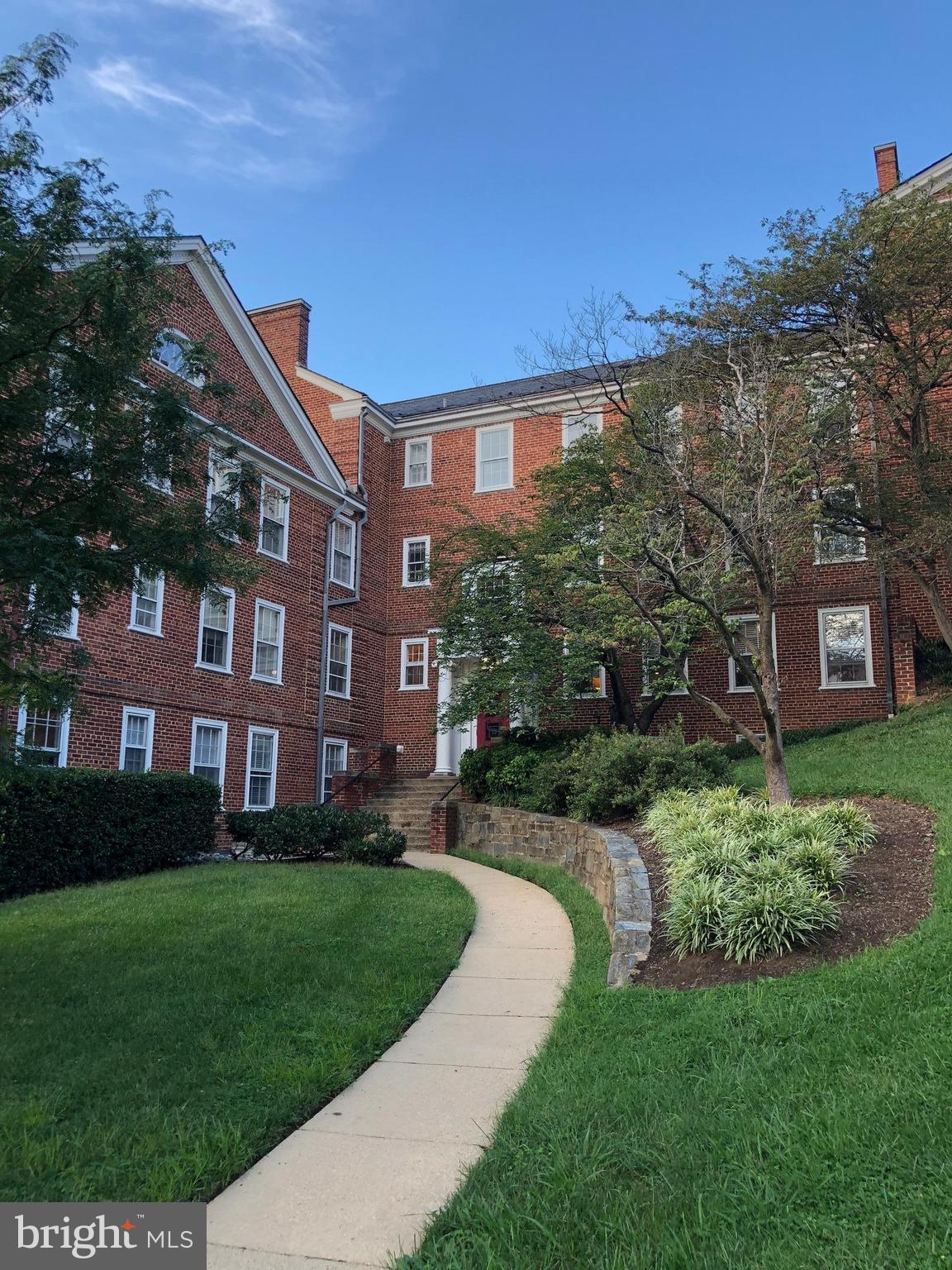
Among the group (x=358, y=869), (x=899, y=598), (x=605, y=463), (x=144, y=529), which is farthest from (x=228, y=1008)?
(x=899, y=598)

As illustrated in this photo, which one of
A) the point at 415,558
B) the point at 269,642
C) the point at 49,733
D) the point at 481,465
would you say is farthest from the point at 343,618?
the point at 49,733

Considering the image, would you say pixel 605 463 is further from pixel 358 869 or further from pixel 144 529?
pixel 144 529

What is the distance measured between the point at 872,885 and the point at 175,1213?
4.99 m

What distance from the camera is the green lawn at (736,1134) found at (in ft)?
9.36

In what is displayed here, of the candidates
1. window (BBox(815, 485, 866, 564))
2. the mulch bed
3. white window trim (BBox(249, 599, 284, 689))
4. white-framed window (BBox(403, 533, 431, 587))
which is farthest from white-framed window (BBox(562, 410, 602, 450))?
the mulch bed

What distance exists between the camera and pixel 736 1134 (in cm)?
346

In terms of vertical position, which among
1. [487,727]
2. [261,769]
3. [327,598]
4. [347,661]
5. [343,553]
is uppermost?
[343,553]

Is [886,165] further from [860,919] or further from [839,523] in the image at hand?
[860,919]

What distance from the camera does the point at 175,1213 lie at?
3.30 meters

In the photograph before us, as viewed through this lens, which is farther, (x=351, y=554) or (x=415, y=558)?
(x=415, y=558)

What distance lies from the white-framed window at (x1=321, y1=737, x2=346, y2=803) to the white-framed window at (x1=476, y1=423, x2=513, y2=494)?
6.77 meters

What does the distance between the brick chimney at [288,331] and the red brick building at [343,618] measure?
5 cm

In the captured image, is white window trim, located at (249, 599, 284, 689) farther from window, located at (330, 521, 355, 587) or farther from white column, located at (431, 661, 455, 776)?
white column, located at (431, 661, 455, 776)

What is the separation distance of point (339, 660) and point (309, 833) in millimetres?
7611
